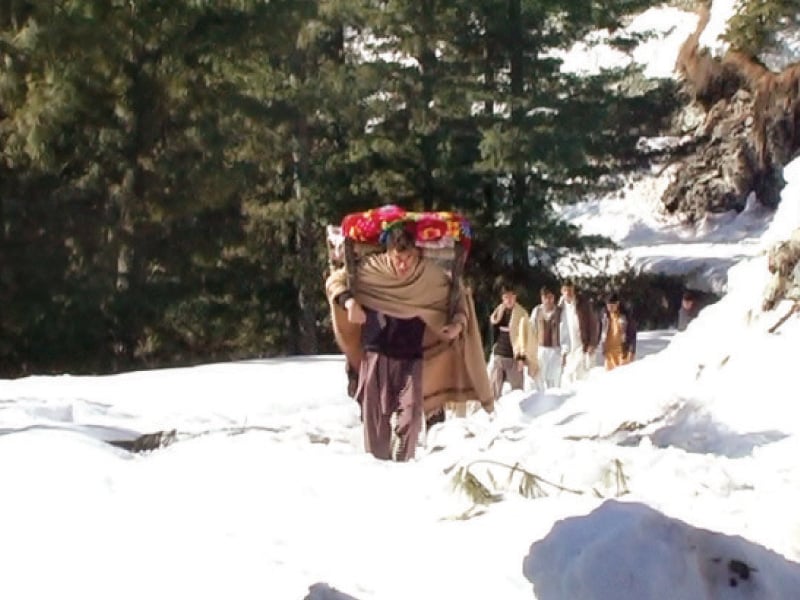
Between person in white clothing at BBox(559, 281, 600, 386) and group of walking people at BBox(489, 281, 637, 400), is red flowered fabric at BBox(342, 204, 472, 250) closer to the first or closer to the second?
group of walking people at BBox(489, 281, 637, 400)

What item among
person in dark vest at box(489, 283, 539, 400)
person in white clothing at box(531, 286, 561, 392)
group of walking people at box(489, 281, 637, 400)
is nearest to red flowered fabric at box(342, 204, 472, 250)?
group of walking people at box(489, 281, 637, 400)

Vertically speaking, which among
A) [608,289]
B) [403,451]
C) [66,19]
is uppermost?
[66,19]

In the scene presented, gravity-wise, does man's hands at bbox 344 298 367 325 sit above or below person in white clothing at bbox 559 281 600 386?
above

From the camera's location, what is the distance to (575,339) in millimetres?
15625

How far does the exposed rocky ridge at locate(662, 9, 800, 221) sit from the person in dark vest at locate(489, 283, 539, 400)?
1949 centimetres

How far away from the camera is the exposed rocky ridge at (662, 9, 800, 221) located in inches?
Answer: 1256

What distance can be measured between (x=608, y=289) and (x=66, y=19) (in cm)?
1359

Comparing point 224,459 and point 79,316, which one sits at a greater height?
point 224,459

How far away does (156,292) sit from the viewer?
77.2 feet

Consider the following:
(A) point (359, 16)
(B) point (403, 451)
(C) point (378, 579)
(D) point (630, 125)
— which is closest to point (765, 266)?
(B) point (403, 451)

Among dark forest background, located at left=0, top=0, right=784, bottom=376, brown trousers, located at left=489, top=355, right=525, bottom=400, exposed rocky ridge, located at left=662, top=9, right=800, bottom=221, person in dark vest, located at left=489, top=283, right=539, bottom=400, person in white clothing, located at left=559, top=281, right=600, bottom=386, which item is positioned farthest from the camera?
exposed rocky ridge, located at left=662, top=9, right=800, bottom=221

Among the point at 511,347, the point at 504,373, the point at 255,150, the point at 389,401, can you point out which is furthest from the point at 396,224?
the point at 255,150

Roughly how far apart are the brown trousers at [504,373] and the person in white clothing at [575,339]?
165 centimetres

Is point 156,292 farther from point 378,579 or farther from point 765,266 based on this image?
point 378,579
